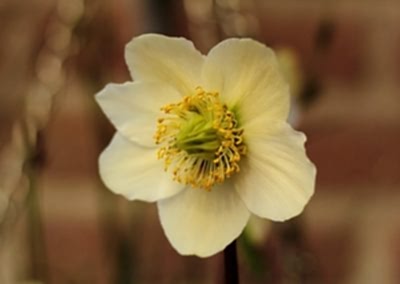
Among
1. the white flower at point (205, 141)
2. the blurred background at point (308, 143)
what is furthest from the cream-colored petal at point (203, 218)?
the blurred background at point (308, 143)

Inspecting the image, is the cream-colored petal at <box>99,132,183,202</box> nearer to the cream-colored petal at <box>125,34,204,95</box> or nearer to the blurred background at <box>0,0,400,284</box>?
the cream-colored petal at <box>125,34,204,95</box>

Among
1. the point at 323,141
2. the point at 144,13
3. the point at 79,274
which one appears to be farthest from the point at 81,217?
the point at 144,13

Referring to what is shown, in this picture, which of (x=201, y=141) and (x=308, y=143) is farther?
→ (x=308, y=143)

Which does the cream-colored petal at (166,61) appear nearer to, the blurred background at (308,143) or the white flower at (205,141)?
the white flower at (205,141)

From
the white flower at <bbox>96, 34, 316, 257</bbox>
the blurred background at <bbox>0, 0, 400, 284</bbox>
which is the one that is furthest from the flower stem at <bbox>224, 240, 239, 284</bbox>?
the blurred background at <bbox>0, 0, 400, 284</bbox>

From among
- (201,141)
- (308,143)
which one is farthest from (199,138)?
(308,143)

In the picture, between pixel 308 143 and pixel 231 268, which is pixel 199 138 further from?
pixel 308 143
